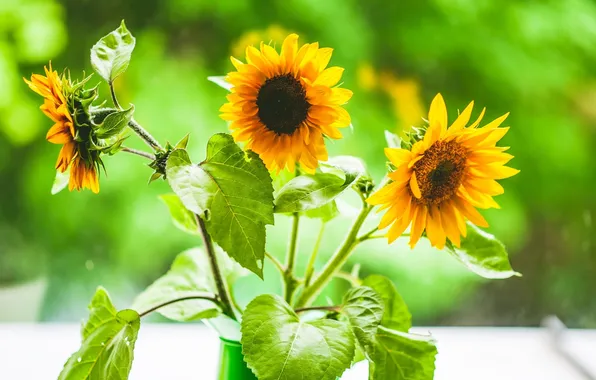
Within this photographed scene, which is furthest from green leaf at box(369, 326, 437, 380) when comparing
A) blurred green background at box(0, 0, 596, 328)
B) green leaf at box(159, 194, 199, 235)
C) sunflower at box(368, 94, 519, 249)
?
blurred green background at box(0, 0, 596, 328)

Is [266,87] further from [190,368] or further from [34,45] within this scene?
[34,45]

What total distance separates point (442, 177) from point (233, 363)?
29 cm

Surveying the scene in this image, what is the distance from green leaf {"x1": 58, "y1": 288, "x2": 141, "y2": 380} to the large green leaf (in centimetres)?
7

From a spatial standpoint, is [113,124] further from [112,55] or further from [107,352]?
[107,352]

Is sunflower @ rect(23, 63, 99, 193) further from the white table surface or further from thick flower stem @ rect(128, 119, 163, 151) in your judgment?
the white table surface

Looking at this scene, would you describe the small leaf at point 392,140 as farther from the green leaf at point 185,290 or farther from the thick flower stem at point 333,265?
the green leaf at point 185,290

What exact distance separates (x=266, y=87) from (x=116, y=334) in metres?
0.26

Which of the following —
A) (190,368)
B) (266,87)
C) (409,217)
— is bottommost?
(190,368)

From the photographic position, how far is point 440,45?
114 cm

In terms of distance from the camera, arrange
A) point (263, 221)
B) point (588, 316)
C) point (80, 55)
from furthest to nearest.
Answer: point (588, 316)
point (80, 55)
point (263, 221)

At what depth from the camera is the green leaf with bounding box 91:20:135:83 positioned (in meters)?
0.56

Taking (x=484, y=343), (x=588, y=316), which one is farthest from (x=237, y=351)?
(x=588, y=316)

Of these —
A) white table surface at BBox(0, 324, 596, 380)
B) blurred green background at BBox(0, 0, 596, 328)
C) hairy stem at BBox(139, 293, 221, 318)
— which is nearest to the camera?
hairy stem at BBox(139, 293, 221, 318)

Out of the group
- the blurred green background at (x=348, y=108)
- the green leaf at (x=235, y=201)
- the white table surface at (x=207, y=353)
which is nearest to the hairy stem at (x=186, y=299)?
the green leaf at (x=235, y=201)
